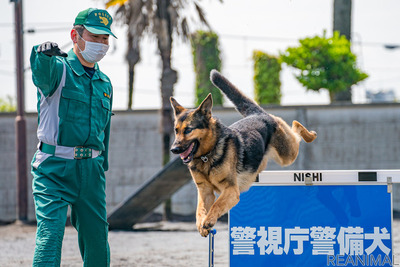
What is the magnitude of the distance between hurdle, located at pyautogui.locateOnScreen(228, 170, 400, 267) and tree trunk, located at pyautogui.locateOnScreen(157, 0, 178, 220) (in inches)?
396

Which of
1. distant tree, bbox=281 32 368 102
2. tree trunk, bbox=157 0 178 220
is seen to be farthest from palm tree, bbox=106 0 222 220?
distant tree, bbox=281 32 368 102

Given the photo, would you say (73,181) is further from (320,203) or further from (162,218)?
(162,218)

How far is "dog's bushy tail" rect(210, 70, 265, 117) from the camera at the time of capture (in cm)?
483

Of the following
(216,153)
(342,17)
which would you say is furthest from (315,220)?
(342,17)

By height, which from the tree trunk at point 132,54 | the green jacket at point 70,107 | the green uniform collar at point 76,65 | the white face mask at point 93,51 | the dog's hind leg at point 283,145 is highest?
the tree trunk at point 132,54

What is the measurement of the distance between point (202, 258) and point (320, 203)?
12.6ft

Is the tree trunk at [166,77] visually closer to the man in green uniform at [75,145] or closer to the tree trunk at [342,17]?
the tree trunk at [342,17]

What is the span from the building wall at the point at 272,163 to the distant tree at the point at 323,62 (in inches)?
61.7

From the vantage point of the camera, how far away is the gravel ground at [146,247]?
26.9 ft

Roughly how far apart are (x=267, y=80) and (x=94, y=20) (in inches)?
588

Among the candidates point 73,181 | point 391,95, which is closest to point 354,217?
point 73,181

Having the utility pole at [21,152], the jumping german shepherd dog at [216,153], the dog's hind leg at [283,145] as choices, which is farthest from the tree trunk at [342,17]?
the jumping german shepherd dog at [216,153]

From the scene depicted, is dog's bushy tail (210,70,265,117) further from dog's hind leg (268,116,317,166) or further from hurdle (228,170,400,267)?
hurdle (228,170,400,267)

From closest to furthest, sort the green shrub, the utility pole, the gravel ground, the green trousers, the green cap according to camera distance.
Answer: the green trousers → the green cap → the gravel ground → the utility pole → the green shrub
